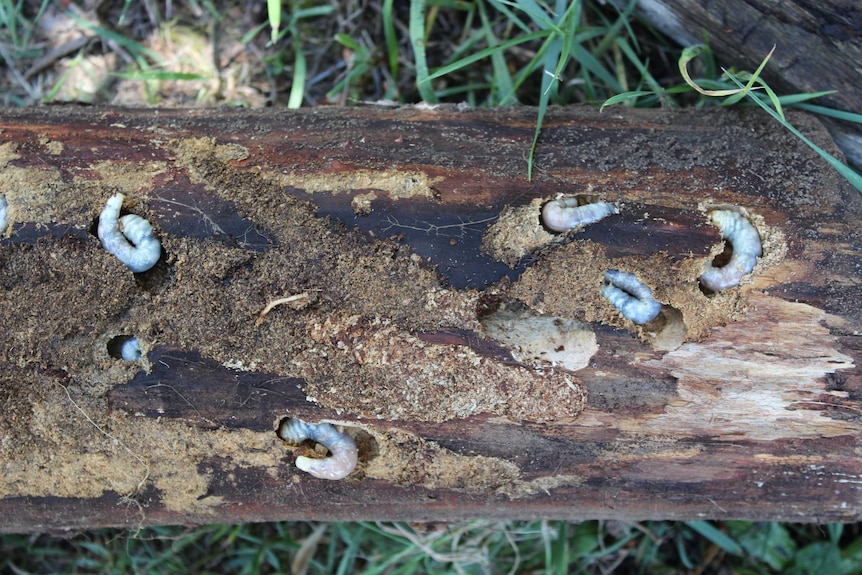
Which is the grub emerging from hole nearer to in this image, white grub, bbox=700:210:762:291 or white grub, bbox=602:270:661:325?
white grub, bbox=602:270:661:325

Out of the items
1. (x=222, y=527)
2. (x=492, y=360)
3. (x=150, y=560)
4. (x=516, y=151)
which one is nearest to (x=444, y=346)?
(x=492, y=360)

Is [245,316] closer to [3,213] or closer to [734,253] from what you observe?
A: [3,213]

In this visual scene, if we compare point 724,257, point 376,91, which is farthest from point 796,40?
point 376,91

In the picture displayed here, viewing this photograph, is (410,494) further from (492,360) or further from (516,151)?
(516,151)

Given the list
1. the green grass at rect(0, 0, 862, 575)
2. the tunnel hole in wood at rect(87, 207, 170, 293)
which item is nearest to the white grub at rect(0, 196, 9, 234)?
the tunnel hole in wood at rect(87, 207, 170, 293)

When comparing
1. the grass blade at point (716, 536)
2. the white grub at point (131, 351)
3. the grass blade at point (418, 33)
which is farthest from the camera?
the grass blade at point (716, 536)

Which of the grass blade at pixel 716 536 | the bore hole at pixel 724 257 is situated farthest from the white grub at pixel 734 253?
the grass blade at pixel 716 536

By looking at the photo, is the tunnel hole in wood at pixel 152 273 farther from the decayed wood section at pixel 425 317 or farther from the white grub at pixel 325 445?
the white grub at pixel 325 445
